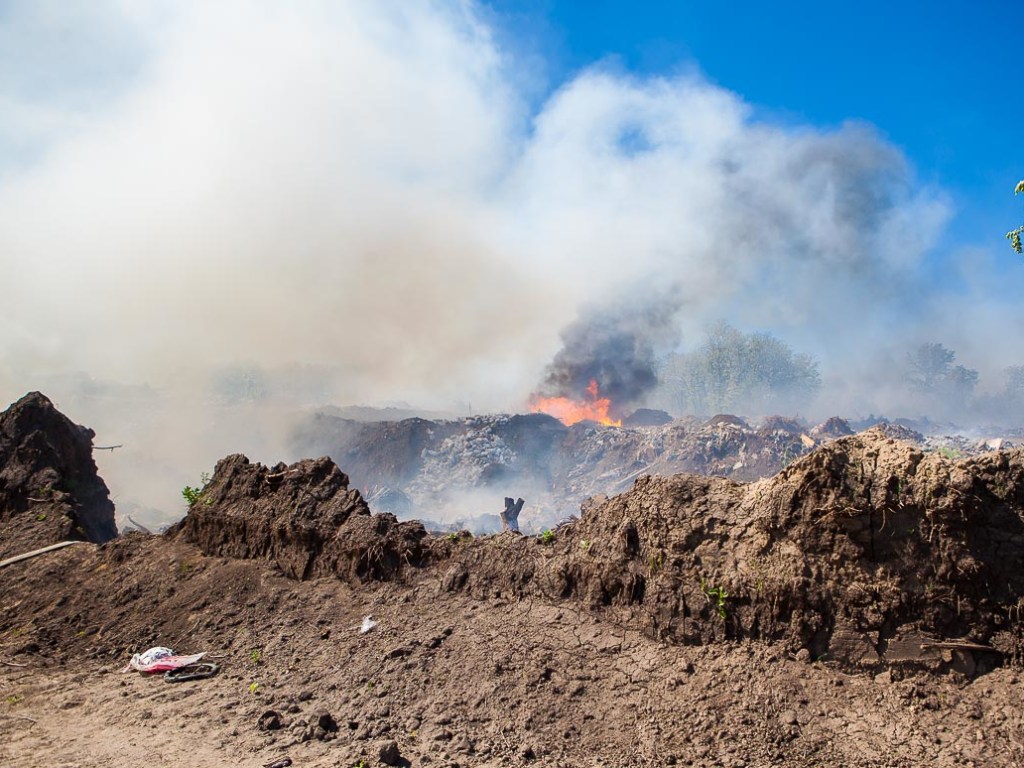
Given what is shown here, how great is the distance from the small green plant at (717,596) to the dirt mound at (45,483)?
42.0 feet

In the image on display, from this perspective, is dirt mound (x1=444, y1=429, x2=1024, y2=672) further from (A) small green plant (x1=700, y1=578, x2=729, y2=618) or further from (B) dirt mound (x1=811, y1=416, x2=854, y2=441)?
(B) dirt mound (x1=811, y1=416, x2=854, y2=441)

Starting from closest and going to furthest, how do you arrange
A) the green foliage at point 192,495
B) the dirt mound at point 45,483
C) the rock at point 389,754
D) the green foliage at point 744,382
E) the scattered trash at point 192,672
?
the rock at point 389,754, the scattered trash at point 192,672, the green foliage at point 192,495, the dirt mound at point 45,483, the green foliage at point 744,382

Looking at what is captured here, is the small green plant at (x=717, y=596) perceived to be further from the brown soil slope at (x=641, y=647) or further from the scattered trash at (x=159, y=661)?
the scattered trash at (x=159, y=661)

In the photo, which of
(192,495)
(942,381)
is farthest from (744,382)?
(192,495)

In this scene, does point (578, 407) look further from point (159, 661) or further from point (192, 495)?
point (159, 661)

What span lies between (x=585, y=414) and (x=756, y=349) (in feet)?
198

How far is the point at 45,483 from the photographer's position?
13586 millimetres

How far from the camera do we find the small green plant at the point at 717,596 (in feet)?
21.0

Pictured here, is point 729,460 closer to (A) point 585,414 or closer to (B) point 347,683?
(A) point 585,414

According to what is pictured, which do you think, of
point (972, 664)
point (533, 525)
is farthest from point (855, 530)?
point (533, 525)

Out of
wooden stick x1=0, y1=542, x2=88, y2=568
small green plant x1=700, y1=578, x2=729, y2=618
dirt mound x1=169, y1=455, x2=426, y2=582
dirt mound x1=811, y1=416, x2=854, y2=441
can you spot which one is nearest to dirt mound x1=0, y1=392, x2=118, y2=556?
wooden stick x1=0, y1=542, x2=88, y2=568

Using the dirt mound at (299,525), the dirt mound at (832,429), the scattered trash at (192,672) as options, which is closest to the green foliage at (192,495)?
the dirt mound at (299,525)

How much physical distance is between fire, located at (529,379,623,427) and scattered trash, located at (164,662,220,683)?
6372 cm

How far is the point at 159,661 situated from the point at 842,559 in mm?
8710
